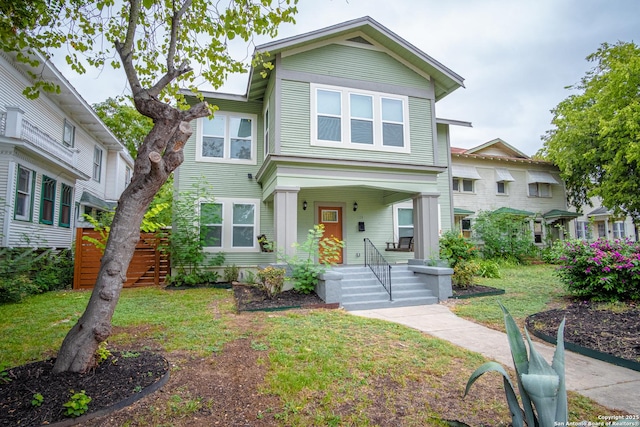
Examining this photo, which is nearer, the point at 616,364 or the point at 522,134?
the point at 616,364

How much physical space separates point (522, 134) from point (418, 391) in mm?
49956

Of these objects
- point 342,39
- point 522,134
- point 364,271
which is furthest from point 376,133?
point 522,134

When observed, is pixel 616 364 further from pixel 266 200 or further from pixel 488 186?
pixel 488 186

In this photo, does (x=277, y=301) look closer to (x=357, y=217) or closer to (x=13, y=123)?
(x=357, y=217)

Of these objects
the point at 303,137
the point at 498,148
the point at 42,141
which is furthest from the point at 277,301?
the point at 498,148

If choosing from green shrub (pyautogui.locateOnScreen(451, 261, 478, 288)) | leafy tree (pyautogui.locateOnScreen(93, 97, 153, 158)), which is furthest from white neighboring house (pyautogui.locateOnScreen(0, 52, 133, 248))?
green shrub (pyautogui.locateOnScreen(451, 261, 478, 288))

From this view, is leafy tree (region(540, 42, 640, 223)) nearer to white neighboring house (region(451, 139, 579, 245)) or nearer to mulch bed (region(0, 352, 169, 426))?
white neighboring house (region(451, 139, 579, 245))

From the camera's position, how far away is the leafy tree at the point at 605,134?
15.7m

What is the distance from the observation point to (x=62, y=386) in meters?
2.99

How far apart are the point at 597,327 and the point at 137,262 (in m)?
11.4

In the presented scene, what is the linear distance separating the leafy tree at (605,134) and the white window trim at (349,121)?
11.9m

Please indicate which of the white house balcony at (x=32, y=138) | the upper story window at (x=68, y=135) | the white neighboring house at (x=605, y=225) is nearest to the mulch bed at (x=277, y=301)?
the white house balcony at (x=32, y=138)

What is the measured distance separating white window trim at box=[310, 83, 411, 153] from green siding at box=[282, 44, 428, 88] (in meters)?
0.47

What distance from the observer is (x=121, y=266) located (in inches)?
136
